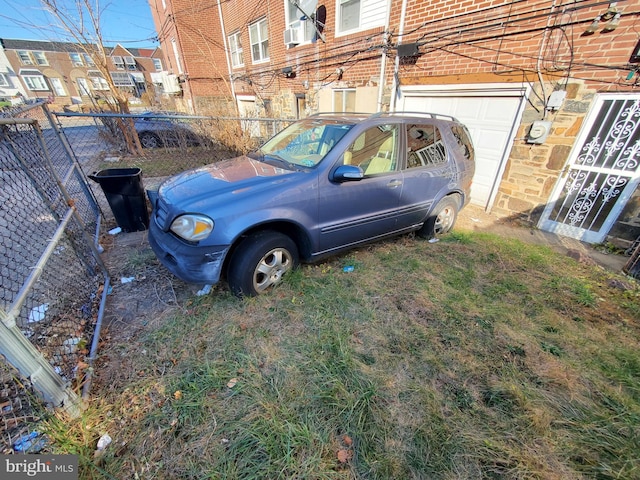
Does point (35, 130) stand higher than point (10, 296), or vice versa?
point (35, 130)

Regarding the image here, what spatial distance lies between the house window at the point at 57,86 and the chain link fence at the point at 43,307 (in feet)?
172

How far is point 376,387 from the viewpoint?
195cm

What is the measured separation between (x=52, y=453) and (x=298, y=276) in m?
2.19

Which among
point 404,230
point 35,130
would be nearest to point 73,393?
point 35,130

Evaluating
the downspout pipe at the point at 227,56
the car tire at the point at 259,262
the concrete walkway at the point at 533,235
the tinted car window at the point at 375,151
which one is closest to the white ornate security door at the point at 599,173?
the concrete walkway at the point at 533,235

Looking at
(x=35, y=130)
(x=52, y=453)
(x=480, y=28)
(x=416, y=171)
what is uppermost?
(x=480, y=28)

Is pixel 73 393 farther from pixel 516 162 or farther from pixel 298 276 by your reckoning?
pixel 516 162

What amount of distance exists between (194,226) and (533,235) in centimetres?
548

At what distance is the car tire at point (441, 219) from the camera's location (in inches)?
157

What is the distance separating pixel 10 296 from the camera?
2.99 meters

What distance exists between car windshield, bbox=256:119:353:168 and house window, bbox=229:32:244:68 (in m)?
11.8

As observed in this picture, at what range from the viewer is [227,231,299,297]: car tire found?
8.48 feet

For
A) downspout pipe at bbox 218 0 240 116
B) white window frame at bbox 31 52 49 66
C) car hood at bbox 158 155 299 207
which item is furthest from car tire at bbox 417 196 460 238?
white window frame at bbox 31 52 49 66

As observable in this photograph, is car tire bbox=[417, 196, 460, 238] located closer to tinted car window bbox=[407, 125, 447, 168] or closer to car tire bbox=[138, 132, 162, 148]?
tinted car window bbox=[407, 125, 447, 168]
